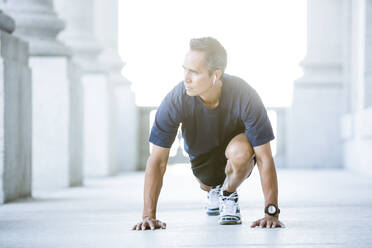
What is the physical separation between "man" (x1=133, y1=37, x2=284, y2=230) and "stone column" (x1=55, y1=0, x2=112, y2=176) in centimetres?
1013

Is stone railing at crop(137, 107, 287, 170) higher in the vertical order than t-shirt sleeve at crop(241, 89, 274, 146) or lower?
lower

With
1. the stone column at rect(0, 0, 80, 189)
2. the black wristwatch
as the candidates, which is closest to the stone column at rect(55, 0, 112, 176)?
the stone column at rect(0, 0, 80, 189)

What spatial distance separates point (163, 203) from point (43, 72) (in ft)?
13.5

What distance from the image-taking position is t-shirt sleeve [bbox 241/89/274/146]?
539cm

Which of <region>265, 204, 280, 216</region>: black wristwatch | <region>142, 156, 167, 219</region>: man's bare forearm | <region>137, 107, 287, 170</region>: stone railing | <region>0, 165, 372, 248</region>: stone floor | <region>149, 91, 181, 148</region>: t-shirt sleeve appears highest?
<region>149, 91, 181, 148</region>: t-shirt sleeve

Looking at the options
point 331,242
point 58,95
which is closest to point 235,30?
point 58,95

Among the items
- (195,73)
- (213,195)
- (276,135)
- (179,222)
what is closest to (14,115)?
(213,195)

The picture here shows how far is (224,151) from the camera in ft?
20.4

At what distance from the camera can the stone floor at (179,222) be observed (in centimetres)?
471

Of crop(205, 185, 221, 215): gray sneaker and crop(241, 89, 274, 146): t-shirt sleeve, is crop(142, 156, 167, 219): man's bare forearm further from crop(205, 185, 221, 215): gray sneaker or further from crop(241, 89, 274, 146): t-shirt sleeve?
crop(205, 185, 221, 215): gray sneaker

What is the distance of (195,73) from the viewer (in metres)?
5.16

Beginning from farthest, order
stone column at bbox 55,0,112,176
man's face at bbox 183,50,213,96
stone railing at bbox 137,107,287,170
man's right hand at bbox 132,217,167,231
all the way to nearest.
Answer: stone railing at bbox 137,107,287,170
stone column at bbox 55,0,112,176
man's right hand at bbox 132,217,167,231
man's face at bbox 183,50,213,96

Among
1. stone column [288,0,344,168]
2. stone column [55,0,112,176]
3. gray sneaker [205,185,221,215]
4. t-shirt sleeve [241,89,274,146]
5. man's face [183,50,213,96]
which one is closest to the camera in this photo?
man's face [183,50,213,96]

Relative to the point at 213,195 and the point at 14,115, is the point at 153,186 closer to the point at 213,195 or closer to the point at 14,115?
the point at 213,195
